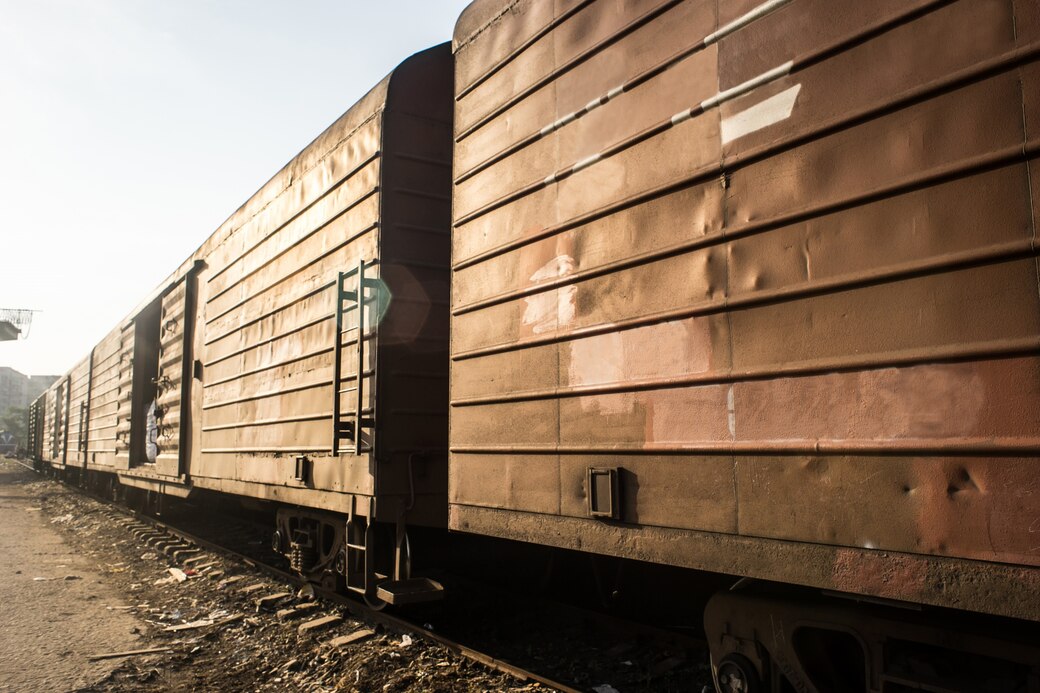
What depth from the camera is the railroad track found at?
4.37 metres

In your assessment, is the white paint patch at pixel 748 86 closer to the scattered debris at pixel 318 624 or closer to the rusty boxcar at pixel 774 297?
the rusty boxcar at pixel 774 297

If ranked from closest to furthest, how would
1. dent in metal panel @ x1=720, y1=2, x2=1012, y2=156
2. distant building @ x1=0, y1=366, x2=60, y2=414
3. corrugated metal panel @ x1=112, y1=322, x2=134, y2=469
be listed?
1. dent in metal panel @ x1=720, y1=2, x2=1012, y2=156
2. corrugated metal panel @ x1=112, y1=322, x2=134, y2=469
3. distant building @ x1=0, y1=366, x2=60, y2=414

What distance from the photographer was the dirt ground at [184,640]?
4484 millimetres

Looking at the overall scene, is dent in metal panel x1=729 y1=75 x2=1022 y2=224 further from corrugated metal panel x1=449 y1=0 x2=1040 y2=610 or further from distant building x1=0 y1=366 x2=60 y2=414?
distant building x1=0 y1=366 x2=60 y2=414

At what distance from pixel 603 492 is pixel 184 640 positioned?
434 centimetres

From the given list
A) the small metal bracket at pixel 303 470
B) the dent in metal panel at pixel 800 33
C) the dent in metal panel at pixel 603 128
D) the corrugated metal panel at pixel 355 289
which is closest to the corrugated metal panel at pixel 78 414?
the corrugated metal panel at pixel 355 289

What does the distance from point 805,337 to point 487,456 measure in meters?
1.82

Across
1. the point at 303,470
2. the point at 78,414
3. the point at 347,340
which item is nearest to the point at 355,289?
the point at 347,340

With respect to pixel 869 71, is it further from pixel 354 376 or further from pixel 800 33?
pixel 354 376

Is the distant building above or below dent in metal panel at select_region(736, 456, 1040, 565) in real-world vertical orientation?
above

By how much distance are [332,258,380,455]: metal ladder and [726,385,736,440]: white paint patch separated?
107 inches

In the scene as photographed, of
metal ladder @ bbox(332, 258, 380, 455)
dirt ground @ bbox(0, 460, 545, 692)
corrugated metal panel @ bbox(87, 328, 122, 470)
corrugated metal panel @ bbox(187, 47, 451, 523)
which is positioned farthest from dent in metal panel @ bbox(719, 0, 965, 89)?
corrugated metal panel @ bbox(87, 328, 122, 470)

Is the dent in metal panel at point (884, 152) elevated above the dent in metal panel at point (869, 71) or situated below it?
below

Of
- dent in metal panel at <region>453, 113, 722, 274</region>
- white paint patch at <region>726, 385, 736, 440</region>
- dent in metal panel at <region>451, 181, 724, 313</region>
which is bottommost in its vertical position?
white paint patch at <region>726, 385, 736, 440</region>
